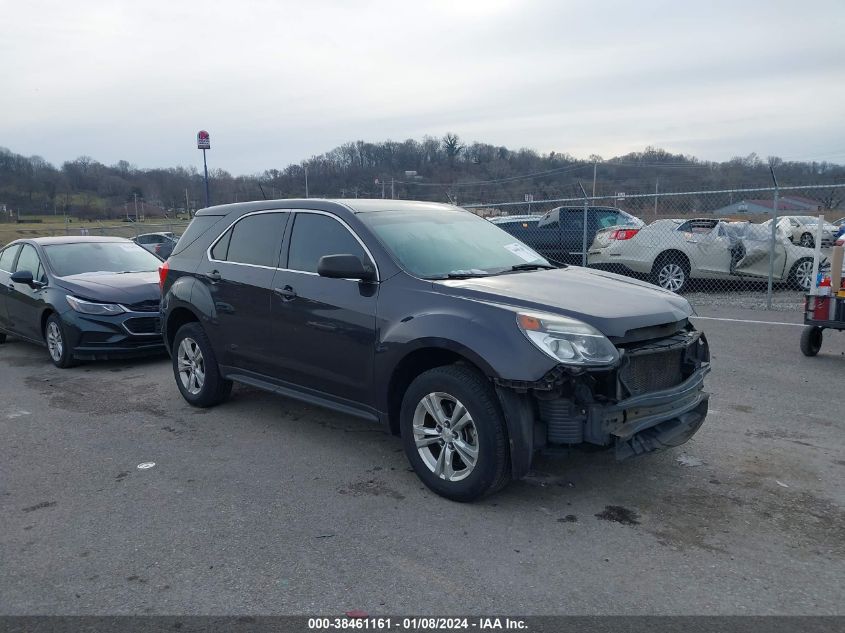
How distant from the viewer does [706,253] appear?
13.2 metres

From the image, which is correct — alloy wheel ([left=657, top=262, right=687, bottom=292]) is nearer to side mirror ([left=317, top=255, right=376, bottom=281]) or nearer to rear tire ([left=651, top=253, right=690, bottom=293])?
rear tire ([left=651, top=253, right=690, bottom=293])

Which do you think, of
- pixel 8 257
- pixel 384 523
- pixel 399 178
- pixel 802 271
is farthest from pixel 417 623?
pixel 399 178

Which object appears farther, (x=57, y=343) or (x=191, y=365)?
(x=57, y=343)

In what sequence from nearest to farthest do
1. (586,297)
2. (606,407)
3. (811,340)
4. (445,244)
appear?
1. (606,407)
2. (586,297)
3. (445,244)
4. (811,340)

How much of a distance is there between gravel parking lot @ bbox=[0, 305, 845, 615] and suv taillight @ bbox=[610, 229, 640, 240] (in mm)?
8141

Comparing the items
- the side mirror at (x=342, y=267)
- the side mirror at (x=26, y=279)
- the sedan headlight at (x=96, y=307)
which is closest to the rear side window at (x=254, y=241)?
Result: the side mirror at (x=342, y=267)

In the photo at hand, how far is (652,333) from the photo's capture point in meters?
4.08

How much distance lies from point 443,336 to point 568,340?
74 cm

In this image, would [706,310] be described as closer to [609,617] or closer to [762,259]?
[762,259]

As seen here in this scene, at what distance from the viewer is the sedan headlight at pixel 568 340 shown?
3.69 meters

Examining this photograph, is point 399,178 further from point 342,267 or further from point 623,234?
point 342,267

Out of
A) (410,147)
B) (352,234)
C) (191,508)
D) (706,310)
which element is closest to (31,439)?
(191,508)

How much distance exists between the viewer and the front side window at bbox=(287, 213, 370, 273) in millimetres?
4914

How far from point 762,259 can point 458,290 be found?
10.9 metres
